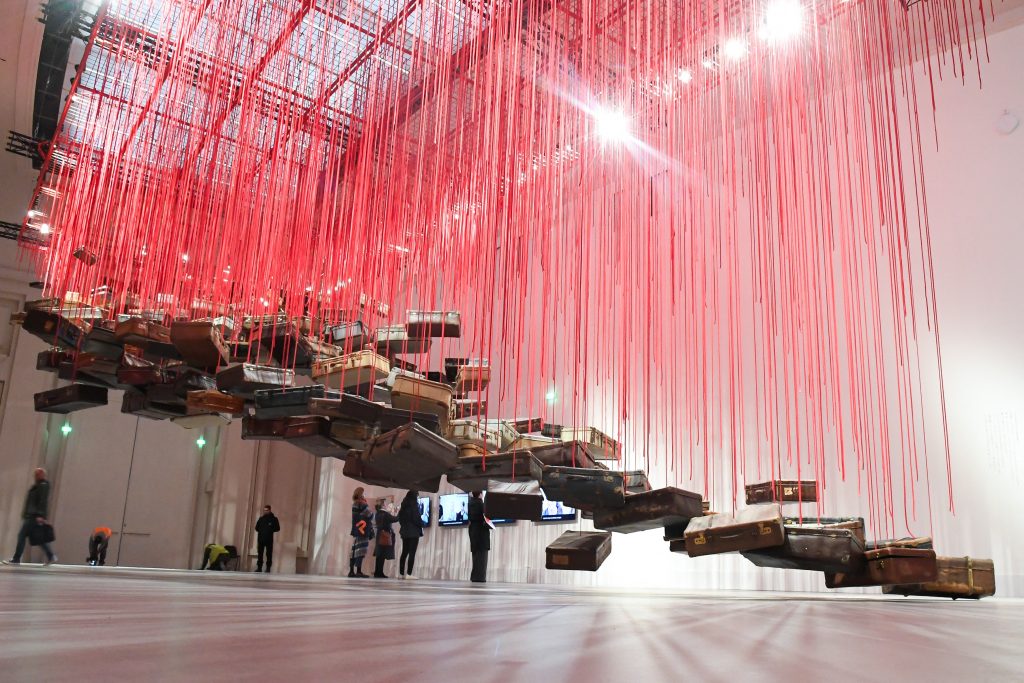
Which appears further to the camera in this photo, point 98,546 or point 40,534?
point 98,546

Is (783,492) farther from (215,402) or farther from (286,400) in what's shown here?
(215,402)

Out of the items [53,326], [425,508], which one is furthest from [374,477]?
[425,508]

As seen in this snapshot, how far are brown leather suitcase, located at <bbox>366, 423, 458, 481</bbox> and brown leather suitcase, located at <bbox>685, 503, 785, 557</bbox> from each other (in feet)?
5.36

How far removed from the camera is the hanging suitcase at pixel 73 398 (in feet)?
24.1

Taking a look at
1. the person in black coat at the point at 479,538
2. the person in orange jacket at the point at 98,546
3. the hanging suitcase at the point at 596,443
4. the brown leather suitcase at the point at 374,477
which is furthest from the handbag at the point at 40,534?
the hanging suitcase at the point at 596,443

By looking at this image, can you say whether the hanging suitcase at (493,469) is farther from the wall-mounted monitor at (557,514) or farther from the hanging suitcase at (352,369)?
the wall-mounted monitor at (557,514)

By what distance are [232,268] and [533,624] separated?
6462 millimetres

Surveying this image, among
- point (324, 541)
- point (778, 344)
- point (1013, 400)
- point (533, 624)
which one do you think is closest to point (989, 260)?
point (1013, 400)

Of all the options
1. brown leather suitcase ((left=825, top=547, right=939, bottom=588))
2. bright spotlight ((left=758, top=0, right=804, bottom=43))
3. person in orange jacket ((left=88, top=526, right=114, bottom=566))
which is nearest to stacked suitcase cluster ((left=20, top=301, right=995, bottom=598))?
brown leather suitcase ((left=825, top=547, right=939, bottom=588))

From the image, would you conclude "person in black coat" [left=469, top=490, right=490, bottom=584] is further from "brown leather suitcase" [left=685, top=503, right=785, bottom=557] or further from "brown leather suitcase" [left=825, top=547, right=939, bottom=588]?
"brown leather suitcase" [left=825, top=547, right=939, bottom=588]

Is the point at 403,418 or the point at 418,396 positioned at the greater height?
the point at 418,396

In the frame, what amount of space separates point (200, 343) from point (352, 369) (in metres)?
1.29

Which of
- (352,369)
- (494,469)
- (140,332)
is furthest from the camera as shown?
(140,332)

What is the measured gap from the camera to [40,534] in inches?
328
